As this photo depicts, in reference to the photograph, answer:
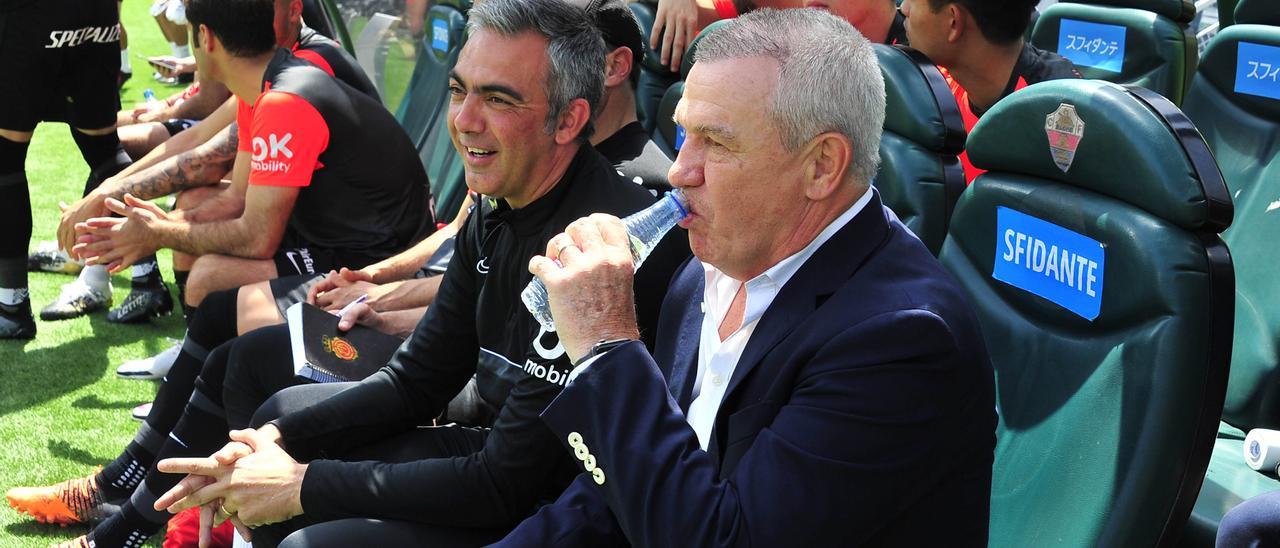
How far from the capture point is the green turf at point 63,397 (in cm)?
336

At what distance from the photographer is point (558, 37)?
2199mm

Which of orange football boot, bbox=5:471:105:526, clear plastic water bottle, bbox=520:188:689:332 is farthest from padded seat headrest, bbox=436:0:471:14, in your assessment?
clear plastic water bottle, bbox=520:188:689:332

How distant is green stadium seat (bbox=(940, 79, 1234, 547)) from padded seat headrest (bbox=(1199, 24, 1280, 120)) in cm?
147

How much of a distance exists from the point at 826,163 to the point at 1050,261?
50 centimetres

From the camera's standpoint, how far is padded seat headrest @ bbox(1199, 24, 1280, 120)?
3041 mm

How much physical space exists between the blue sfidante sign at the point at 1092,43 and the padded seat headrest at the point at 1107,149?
2333 millimetres

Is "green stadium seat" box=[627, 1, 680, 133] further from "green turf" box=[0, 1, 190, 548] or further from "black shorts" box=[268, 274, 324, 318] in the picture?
"green turf" box=[0, 1, 190, 548]

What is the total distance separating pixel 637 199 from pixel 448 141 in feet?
9.25

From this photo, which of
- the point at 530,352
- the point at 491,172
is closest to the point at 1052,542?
the point at 530,352

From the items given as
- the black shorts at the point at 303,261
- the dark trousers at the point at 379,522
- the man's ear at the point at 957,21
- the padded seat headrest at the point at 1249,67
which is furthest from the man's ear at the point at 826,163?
the black shorts at the point at 303,261

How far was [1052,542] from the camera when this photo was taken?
171 centimetres

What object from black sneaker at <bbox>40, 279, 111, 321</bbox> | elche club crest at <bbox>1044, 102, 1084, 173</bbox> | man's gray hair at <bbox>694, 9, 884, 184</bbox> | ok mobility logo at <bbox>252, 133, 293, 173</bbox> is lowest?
black sneaker at <bbox>40, 279, 111, 321</bbox>

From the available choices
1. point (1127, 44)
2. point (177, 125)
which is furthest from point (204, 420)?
point (1127, 44)

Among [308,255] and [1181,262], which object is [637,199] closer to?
[1181,262]
